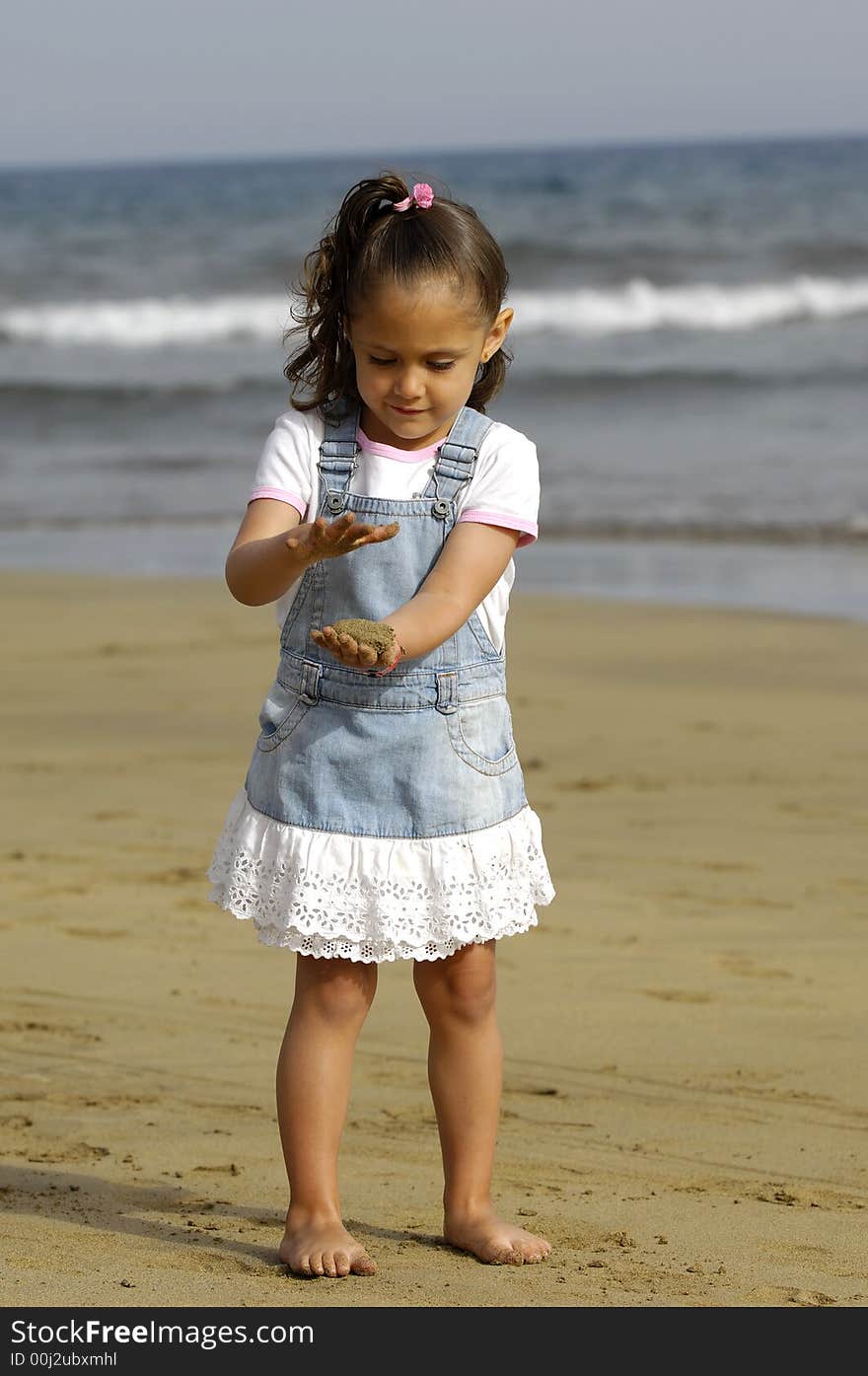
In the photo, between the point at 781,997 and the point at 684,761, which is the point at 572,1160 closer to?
the point at 781,997

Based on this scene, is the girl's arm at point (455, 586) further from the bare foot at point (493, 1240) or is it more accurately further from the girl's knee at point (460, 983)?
the bare foot at point (493, 1240)

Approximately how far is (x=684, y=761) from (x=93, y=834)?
1.92 m

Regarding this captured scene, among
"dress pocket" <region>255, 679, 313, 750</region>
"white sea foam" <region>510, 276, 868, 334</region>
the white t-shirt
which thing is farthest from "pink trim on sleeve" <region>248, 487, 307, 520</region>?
"white sea foam" <region>510, 276, 868, 334</region>

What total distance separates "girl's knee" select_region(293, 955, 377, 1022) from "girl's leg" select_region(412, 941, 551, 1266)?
3.9 inches

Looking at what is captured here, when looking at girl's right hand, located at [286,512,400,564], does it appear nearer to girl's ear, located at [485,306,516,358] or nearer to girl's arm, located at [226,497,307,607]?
girl's arm, located at [226,497,307,607]

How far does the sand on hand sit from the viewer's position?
2.21 m

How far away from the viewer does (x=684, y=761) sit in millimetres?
5566

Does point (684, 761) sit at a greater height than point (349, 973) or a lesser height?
greater

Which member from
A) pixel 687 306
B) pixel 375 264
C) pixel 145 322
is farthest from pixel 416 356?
pixel 687 306

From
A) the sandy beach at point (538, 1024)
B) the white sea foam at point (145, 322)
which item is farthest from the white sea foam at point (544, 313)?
the sandy beach at point (538, 1024)

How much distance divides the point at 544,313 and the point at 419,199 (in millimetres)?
21053

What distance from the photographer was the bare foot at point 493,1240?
2551mm

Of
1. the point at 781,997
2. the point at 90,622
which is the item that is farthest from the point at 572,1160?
the point at 90,622

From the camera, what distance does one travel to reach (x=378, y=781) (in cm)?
248
